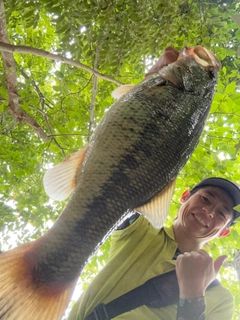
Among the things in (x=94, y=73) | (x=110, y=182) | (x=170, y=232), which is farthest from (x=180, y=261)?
(x=94, y=73)

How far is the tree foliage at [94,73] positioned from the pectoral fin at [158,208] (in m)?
1.31

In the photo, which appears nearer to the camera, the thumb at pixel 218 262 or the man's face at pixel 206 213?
the thumb at pixel 218 262

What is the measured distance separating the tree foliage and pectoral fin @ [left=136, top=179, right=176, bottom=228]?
1.31 m

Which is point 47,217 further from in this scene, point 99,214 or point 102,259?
point 99,214

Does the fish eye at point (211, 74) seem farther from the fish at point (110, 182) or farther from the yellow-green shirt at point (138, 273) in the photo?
the yellow-green shirt at point (138, 273)

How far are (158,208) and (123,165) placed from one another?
0.20 metres

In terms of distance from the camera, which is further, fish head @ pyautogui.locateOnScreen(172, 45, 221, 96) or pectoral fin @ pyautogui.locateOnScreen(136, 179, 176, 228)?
fish head @ pyautogui.locateOnScreen(172, 45, 221, 96)

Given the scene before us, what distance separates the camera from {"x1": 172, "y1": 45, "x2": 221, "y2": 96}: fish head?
4.81 feet

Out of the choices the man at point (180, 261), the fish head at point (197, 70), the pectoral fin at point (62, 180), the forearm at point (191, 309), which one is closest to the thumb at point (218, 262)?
the man at point (180, 261)

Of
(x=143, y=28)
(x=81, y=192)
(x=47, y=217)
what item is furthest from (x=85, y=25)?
(x=47, y=217)

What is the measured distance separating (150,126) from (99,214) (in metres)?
0.35

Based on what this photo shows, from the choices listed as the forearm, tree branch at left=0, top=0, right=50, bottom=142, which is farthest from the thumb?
tree branch at left=0, top=0, right=50, bottom=142

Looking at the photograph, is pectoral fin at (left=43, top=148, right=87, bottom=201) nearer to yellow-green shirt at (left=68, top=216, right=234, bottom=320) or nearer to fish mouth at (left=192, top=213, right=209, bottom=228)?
yellow-green shirt at (left=68, top=216, right=234, bottom=320)

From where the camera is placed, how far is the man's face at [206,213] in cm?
210
